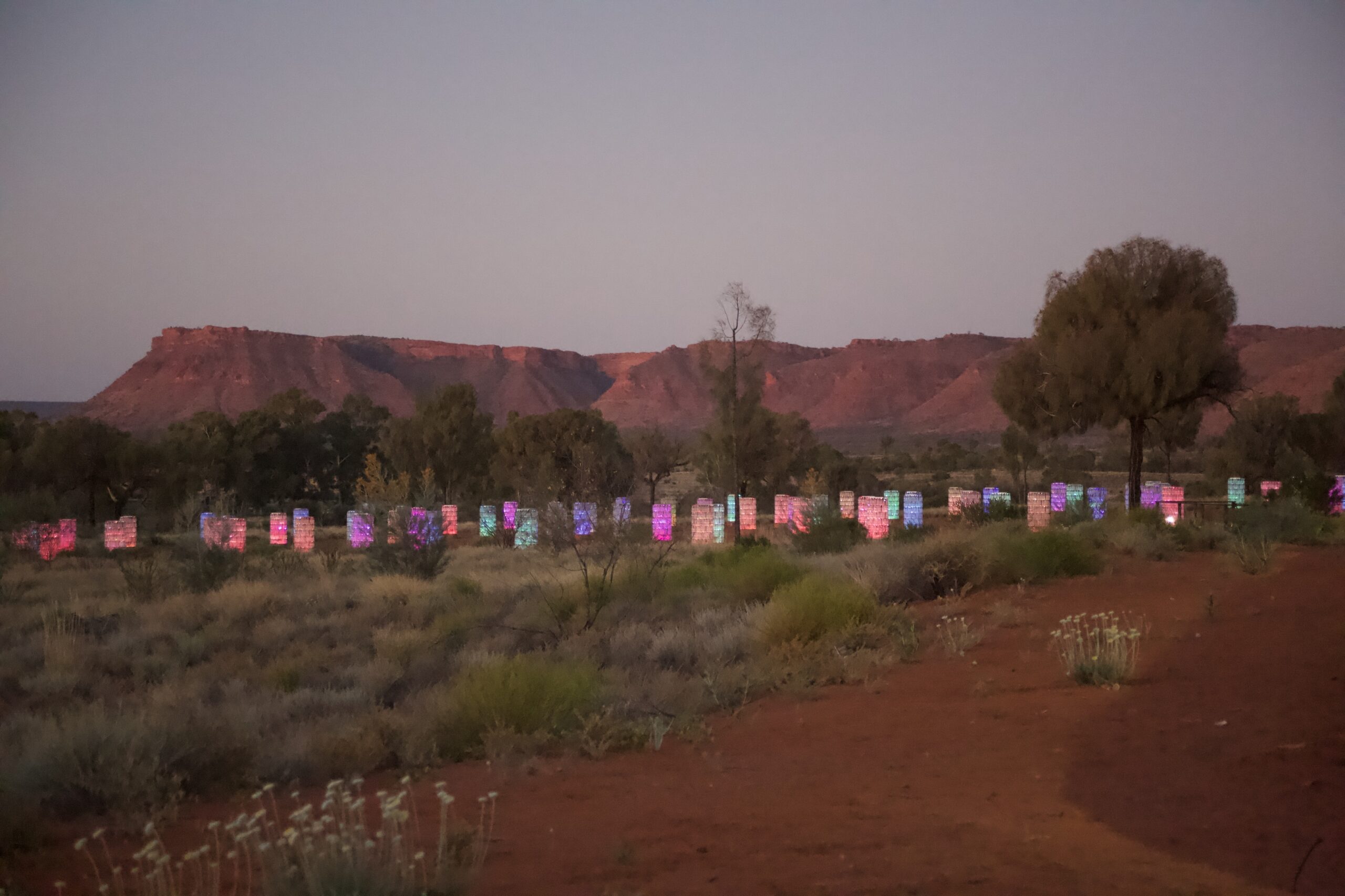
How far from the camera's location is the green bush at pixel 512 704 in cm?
725

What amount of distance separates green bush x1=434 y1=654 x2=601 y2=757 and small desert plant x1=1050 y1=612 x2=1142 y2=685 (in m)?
4.16

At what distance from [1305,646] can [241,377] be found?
11217 centimetres

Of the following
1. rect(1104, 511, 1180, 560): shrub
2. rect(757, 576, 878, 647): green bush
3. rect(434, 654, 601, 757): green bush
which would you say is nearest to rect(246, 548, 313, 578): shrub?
rect(757, 576, 878, 647): green bush

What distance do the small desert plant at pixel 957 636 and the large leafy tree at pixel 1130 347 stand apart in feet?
46.9

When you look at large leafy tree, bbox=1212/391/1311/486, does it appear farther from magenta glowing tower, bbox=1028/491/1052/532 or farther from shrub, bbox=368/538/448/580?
shrub, bbox=368/538/448/580

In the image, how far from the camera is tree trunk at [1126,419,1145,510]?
23391 mm

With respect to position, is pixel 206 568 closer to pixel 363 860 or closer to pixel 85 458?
pixel 363 860

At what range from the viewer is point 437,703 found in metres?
7.75

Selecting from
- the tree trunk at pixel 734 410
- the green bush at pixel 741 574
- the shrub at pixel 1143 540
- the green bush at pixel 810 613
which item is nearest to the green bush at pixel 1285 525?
the shrub at pixel 1143 540

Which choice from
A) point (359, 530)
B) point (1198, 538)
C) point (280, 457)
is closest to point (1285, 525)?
point (1198, 538)

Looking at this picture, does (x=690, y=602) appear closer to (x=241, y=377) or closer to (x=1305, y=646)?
(x=1305, y=646)

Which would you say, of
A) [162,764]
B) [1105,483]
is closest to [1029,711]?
[162,764]

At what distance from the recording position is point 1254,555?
520 inches

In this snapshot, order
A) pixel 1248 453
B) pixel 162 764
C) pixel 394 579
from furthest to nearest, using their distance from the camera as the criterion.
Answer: pixel 1248 453
pixel 394 579
pixel 162 764
